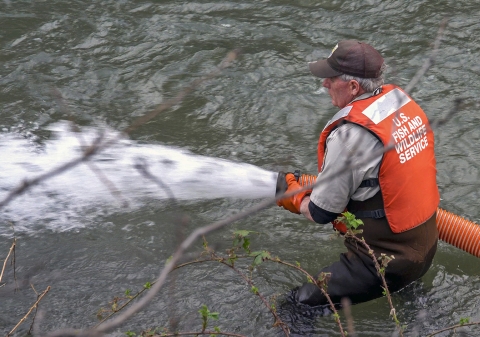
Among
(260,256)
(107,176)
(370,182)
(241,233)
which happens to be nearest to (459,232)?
(370,182)

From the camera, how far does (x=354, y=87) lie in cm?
437

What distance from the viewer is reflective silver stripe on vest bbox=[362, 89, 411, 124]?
13.5 feet

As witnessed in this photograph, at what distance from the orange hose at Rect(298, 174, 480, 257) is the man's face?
1.93 ft

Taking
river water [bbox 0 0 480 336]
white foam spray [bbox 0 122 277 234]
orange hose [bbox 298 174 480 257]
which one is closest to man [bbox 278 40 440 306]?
orange hose [bbox 298 174 480 257]

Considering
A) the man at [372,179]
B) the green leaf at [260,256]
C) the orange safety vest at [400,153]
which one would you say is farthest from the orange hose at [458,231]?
the green leaf at [260,256]

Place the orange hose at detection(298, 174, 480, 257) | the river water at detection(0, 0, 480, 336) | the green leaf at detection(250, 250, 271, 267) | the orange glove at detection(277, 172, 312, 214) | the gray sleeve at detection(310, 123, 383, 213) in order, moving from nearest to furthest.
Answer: the green leaf at detection(250, 250, 271, 267) → the gray sleeve at detection(310, 123, 383, 213) → the orange glove at detection(277, 172, 312, 214) → the orange hose at detection(298, 174, 480, 257) → the river water at detection(0, 0, 480, 336)

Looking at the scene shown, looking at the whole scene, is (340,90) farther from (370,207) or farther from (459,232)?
(459,232)

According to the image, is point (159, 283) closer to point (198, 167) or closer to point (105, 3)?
point (198, 167)

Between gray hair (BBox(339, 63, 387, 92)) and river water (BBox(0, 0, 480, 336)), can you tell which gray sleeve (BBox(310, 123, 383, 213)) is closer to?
gray hair (BBox(339, 63, 387, 92))

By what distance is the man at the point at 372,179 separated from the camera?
412 cm

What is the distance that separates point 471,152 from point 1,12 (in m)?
6.32

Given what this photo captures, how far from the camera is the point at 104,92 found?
321 inches

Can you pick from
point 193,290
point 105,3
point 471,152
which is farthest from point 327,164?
point 105,3

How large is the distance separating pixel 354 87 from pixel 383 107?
10.5 inches
